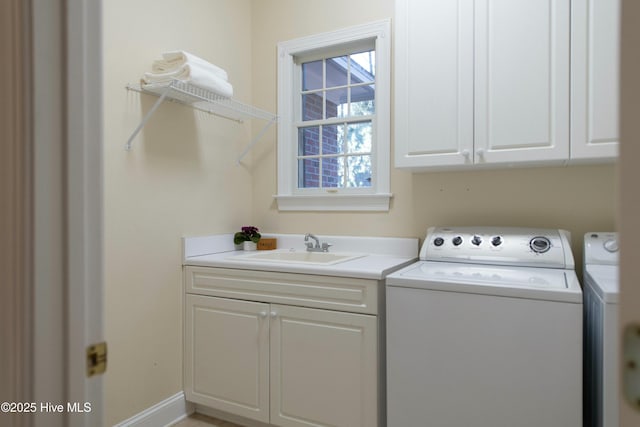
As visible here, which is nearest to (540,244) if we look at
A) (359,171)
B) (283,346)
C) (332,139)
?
(359,171)

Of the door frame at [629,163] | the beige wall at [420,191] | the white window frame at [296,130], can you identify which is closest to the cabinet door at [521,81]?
the beige wall at [420,191]

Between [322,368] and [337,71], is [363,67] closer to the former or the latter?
[337,71]

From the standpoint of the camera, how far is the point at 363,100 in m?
2.69

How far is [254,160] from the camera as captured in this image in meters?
2.98

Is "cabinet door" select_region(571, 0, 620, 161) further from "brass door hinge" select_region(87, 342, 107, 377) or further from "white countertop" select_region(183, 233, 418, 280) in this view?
"brass door hinge" select_region(87, 342, 107, 377)

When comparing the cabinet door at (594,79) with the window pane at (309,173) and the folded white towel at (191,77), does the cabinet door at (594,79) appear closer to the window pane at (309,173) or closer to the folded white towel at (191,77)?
the window pane at (309,173)

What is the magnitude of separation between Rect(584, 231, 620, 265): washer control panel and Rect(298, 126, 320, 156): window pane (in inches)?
66.9

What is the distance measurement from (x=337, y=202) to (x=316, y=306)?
899 mm

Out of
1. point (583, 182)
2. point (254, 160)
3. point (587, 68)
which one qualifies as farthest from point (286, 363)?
point (587, 68)

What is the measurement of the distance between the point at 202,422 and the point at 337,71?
2.35m

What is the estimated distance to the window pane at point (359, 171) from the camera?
268 centimetres

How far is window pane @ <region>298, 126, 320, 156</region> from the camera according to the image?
9.44ft

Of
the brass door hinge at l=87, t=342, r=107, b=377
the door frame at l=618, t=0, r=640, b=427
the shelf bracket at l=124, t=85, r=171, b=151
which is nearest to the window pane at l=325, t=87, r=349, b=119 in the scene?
the shelf bracket at l=124, t=85, r=171, b=151

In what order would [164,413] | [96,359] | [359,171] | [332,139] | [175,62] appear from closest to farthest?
[96,359]
[175,62]
[164,413]
[359,171]
[332,139]
